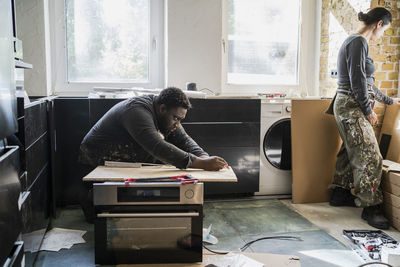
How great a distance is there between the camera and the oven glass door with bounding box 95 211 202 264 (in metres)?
1.84

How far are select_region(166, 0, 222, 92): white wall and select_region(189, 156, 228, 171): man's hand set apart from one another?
166 centimetres

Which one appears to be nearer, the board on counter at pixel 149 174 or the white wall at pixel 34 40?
the board on counter at pixel 149 174

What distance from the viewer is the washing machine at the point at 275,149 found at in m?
3.45

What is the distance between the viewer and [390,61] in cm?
344

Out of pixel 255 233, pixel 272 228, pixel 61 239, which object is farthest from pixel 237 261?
pixel 61 239

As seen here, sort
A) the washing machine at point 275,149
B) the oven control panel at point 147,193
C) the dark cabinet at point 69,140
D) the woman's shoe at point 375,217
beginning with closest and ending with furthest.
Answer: the oven control panel at point 147,193 → the woman's shoe at point 375,217 → the dark cabinet at point 69,140 → the washing machine at point 275,149

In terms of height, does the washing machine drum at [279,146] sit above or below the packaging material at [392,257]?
above

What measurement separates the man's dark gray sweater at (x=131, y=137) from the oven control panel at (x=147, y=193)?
34 cm

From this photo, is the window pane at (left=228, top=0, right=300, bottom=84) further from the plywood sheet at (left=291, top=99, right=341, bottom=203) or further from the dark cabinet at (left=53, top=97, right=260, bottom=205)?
the plywood sheet at (left=291, top=99, right=341, bottom=203)

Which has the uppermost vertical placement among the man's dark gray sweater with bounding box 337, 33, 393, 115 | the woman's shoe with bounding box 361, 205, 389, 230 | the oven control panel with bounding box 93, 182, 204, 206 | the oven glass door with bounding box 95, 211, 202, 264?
the man's dark gray sweater with bounding box 337, 33, 393, 115

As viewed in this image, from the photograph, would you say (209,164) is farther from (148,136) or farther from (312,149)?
(312,149)

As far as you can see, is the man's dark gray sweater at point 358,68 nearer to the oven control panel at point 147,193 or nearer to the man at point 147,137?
the man at point 147,137

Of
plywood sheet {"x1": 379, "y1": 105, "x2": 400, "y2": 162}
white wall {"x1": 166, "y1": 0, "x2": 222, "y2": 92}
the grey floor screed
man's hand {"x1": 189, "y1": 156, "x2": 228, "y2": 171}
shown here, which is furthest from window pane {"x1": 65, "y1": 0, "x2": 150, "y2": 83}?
plywood sheet {"x1": 379, "y1": 105, "x2": 400, "y2": 162}

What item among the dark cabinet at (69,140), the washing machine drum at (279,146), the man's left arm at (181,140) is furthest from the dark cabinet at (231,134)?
the dark cabinet at (69,140)
